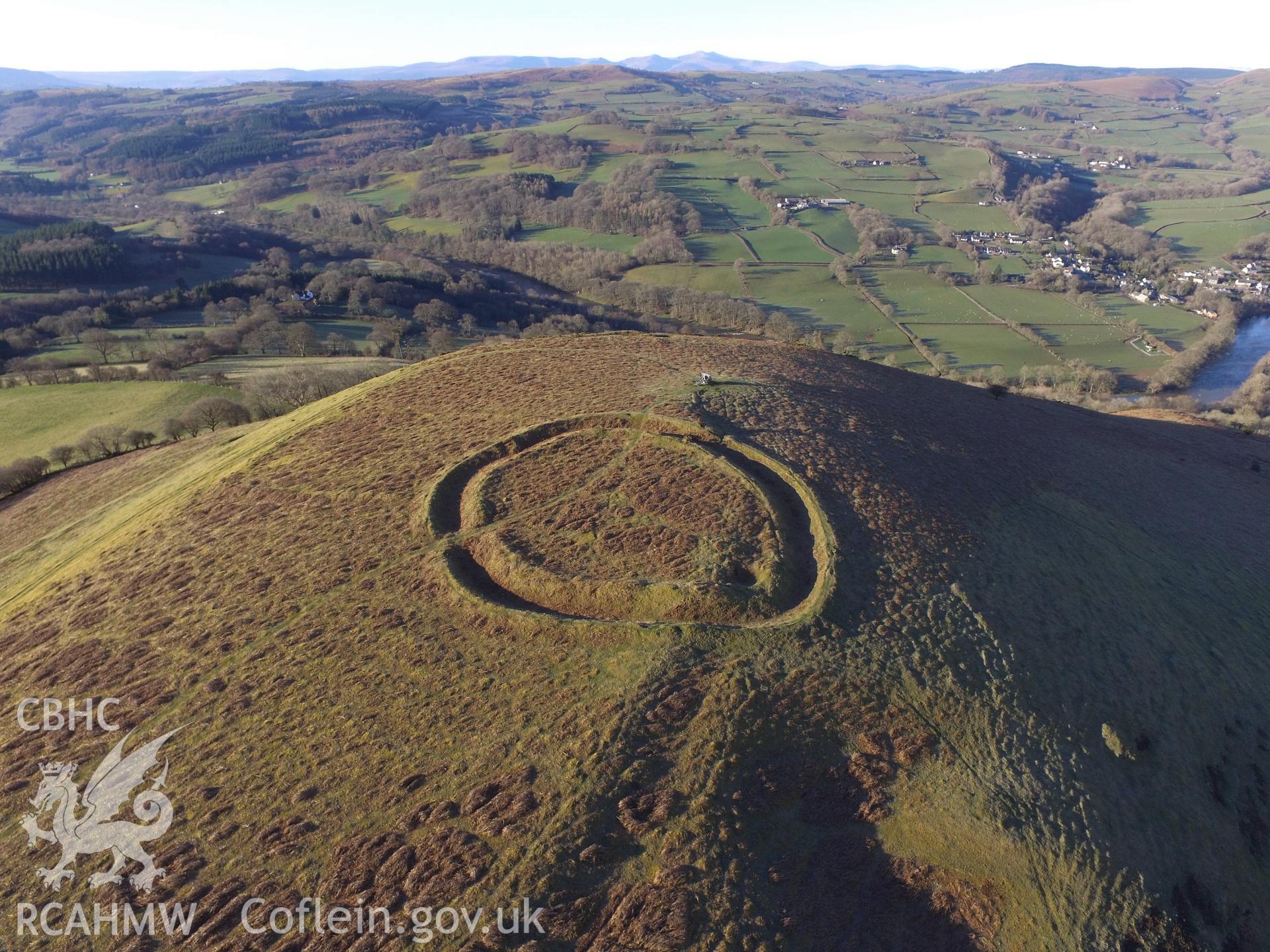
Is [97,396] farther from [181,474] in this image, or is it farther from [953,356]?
[953,356]

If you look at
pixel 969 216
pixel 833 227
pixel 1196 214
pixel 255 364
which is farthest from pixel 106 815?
pixel 1196 214

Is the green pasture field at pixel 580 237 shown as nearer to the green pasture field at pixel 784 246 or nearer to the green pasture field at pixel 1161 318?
the green pasture field at pixel 784 246

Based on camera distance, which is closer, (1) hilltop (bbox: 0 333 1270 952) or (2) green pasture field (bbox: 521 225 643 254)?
(1) hilltop (bbox: 0 333 1270 952)

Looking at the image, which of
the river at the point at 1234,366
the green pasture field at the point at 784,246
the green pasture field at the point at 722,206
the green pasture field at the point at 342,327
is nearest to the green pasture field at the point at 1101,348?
the river at the point at 1234,366

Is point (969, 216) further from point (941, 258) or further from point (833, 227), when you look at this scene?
point (833, 227)

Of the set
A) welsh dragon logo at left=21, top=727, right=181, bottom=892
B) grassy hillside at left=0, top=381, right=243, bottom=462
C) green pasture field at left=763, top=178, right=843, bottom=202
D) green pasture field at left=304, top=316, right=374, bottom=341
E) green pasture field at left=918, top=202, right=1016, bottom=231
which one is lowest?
green pasture field at left=304, top=316, right=374, bottom=341

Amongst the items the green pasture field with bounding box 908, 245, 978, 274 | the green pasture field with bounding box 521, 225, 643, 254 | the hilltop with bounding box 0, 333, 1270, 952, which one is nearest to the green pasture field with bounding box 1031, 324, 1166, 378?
the green pasture field with bounding box 908, 245, 978, 274

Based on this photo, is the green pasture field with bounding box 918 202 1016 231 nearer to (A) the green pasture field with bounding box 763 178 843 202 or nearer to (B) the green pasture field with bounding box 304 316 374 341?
(A) the green pasture field with bounding box 763 178 843 202
